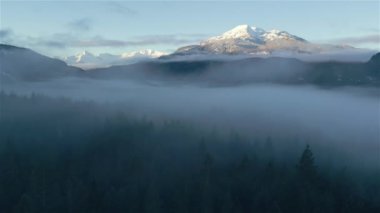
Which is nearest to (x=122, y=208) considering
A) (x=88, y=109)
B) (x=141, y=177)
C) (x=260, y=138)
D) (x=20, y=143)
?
(x=141, y=177)

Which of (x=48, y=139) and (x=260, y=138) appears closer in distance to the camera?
(x=48, y=139)

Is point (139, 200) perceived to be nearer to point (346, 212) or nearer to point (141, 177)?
point (141, 177)

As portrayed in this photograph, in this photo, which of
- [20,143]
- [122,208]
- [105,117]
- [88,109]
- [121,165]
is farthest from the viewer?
[88,109]

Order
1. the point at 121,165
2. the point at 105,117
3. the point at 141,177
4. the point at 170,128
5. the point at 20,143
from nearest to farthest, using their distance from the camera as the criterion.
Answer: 1. the point at 141,177
2. the point at 121,165
3. the point at 20,143
4. the point at 170,128
5. the point at 105,117

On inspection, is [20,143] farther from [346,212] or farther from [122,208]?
[346,212]

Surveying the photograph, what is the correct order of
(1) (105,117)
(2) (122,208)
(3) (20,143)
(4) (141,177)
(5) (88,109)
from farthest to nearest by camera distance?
(5) (88,109), (1) (105,117), (3) (20,143), (4) (141,177), (2) (122,208)

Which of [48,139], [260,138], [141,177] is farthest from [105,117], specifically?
[141,177]
